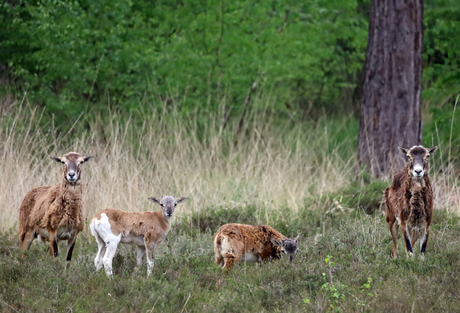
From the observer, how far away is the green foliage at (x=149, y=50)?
15281 millimetres

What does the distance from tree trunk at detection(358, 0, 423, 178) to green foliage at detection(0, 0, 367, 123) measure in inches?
132

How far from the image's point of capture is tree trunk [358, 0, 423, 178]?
1351 centimetres

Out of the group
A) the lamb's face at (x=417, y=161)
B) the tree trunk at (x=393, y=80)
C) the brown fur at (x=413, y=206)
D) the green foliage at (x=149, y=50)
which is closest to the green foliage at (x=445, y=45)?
the green foliage at (x=149, y=50)

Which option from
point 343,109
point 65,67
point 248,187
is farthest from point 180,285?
point 343,109

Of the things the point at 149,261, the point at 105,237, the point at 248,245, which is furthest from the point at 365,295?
the point at 105,237

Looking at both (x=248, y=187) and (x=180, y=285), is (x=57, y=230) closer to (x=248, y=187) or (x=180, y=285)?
(x=180, y=285)

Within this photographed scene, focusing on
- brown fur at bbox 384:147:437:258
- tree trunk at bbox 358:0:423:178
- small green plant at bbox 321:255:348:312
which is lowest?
small green plant at bbox 321:255:348:312

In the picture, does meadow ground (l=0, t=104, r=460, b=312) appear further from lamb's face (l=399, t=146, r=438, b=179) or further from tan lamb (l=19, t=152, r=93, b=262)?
lamb's face (l=399, t=146, r=438, b=179)

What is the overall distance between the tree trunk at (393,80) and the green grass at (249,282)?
16.6ft

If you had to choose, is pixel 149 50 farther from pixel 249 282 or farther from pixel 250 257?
pixel 249 282

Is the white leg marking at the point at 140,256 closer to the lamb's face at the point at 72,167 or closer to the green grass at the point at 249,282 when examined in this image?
the green grass at the point at 249,282

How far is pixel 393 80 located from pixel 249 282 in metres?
8.17

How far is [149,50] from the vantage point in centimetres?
1540

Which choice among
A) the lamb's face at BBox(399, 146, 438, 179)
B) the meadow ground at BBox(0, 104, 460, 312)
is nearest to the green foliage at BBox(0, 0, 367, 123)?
the meadow ground at BBox(0, 104, 460, 312)
